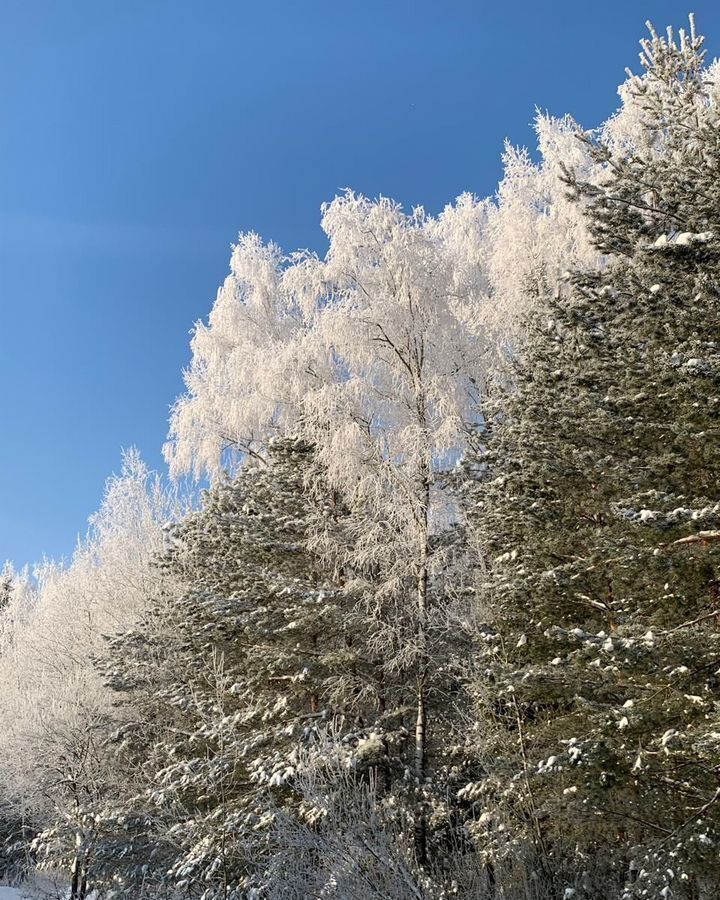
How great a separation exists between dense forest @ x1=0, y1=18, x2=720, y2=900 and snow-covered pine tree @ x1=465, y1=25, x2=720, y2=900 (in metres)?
0.04

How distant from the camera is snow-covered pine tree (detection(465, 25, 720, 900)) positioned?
5770 millimetres

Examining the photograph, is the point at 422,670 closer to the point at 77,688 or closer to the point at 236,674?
the point at 236,674

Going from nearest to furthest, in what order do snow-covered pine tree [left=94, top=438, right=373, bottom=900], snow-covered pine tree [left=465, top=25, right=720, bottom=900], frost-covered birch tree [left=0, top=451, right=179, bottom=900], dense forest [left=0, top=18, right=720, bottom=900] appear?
snow-covered pine tree [left=465, top=25, right=720, bottom=900], dense forest [left=0, top=18, right=720, bottom=900], snow-covered pine tree [left=94, top=438, right=373, bottom=900], frost-covered birch tree [left=0, top=451, right=179, bottom=900]

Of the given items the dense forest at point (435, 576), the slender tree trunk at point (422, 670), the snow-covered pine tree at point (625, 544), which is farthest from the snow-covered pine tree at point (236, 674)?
the snow-covered pine tree at point (625, 544)

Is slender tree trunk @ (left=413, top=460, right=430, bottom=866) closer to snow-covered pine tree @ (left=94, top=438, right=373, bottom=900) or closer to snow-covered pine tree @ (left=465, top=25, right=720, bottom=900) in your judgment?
snow-covered pine tree @ (left=94, top=438, right=373, bottom=900)

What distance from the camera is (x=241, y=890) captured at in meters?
8.91

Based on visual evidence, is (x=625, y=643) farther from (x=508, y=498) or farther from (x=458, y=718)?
(x=458, y=718)

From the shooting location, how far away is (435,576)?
32.8ft

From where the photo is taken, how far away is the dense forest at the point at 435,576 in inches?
241

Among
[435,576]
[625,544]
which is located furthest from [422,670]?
[625,544]

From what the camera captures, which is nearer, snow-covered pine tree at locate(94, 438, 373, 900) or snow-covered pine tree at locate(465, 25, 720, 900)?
snow-covered pine tree at locate(465, 25, 720, 900)

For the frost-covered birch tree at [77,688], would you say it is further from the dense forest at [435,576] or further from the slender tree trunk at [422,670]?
the slender tree trunk at [422,670]

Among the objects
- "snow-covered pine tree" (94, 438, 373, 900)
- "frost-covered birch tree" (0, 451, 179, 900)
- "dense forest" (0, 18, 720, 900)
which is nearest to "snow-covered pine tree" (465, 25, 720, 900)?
"dense forest" (0, 18, 720, 900)

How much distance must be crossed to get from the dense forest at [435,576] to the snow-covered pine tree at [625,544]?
0.04m
